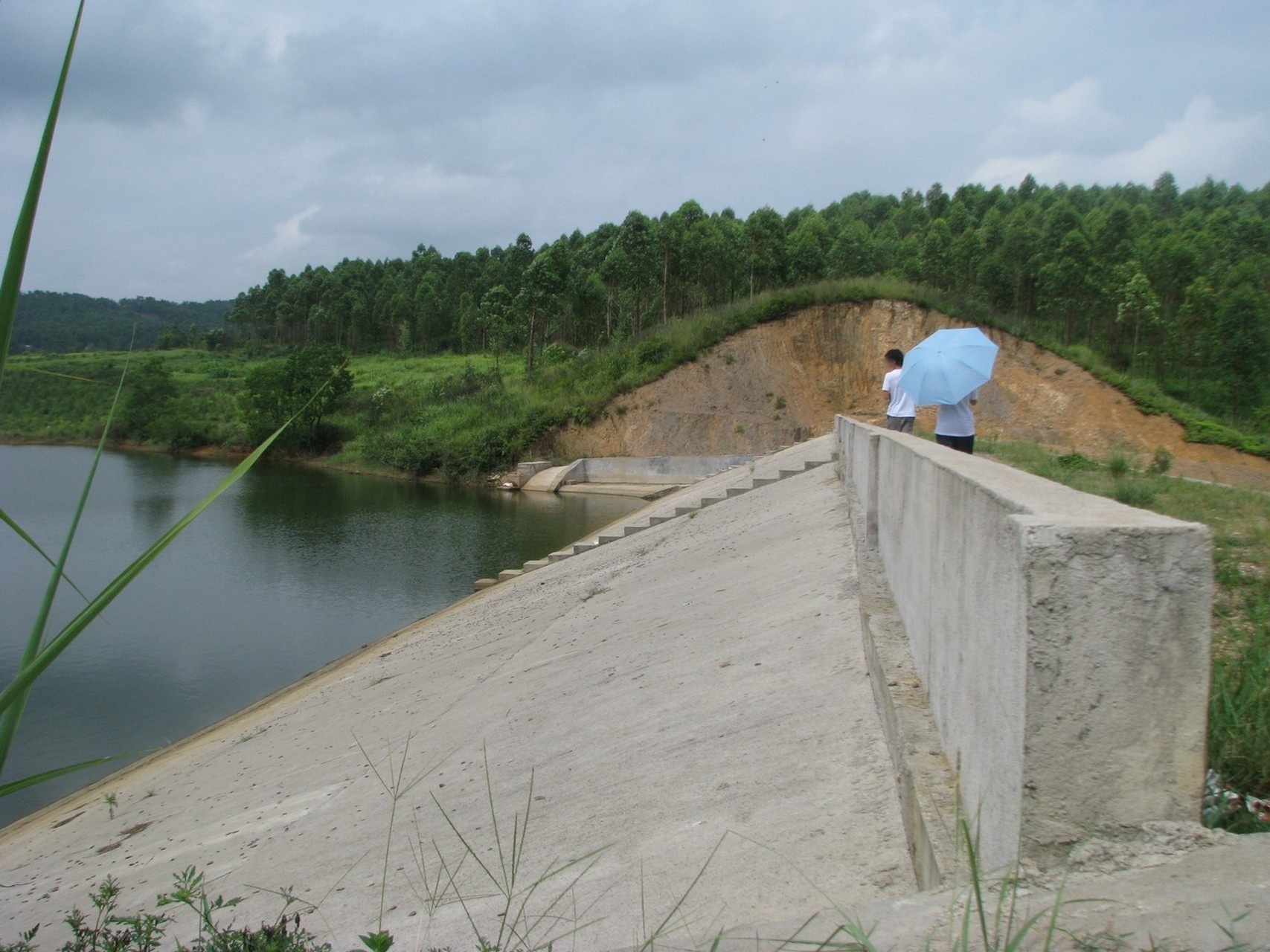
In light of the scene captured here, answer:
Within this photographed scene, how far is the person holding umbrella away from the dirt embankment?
29.8m

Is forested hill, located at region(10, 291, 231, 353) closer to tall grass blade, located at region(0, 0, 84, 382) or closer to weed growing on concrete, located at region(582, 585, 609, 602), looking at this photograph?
tall grass blade, located at region(0, 0, 84, 382)

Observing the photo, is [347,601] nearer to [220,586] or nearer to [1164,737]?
[220,586]

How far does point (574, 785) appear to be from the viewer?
513cm

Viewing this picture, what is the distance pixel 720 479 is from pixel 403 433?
27604 mm

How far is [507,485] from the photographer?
43156 millimetres

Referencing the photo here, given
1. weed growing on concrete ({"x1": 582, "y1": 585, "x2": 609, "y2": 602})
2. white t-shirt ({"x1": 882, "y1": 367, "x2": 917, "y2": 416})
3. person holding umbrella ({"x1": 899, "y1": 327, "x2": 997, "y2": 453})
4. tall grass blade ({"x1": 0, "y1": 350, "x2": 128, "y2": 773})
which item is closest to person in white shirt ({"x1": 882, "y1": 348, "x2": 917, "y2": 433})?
white t-shirt ({"x1": 882, "y1": 367, "x2": 917, "y2": 416})

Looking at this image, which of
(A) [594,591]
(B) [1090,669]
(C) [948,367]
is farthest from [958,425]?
(B) [1090,669]

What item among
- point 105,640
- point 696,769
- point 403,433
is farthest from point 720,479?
point 403,433

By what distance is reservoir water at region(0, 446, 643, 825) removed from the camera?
1473 centimetres

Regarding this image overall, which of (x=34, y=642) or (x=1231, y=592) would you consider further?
(x=1231, y=592)

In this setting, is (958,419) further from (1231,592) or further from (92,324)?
(92,324)

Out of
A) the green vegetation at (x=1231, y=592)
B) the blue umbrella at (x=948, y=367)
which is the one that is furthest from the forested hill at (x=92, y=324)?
the blue umbrella at (x=948, y=367)

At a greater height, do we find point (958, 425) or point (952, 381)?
point (952, 381)

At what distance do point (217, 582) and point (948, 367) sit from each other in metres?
19.0
